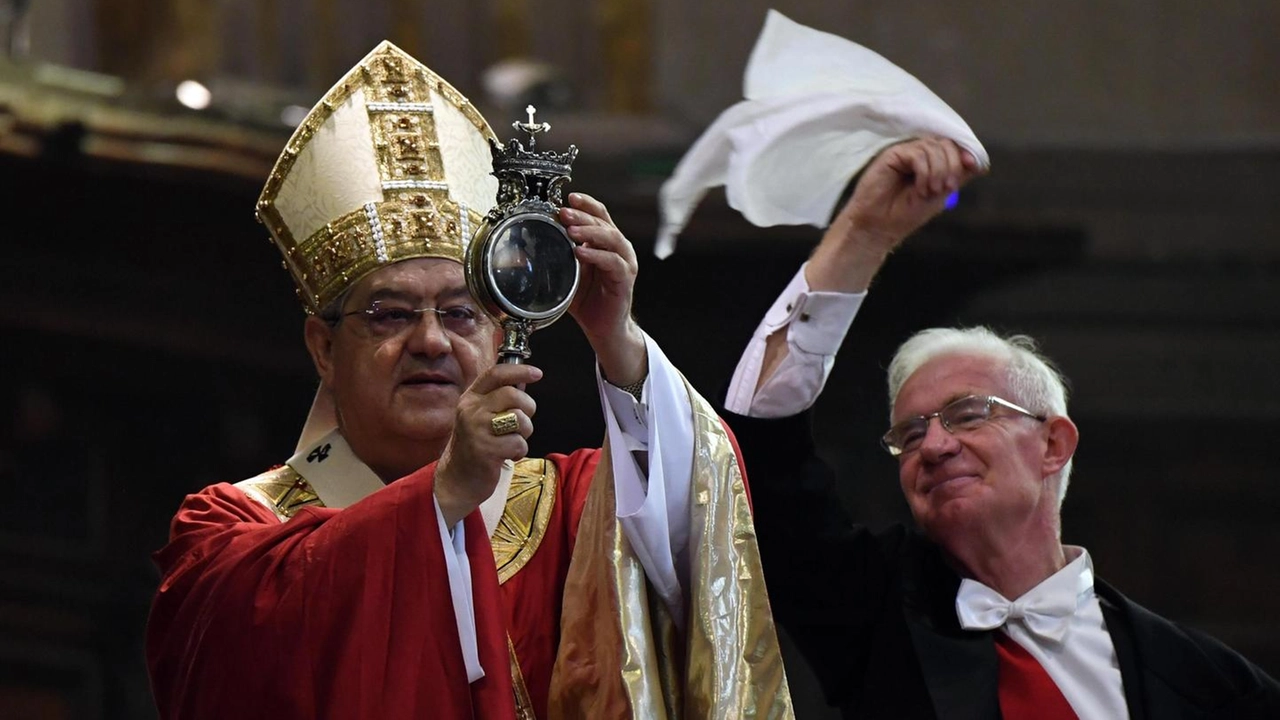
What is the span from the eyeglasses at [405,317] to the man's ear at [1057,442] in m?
1.14

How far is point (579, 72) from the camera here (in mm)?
6738

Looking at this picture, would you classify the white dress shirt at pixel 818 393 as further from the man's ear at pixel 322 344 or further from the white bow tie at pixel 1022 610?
the man's ear at pixel 322 344

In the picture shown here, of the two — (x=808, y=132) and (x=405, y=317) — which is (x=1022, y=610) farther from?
(x=405, y=317)

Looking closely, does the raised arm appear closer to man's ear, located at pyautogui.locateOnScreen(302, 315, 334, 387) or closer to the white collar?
the white collar

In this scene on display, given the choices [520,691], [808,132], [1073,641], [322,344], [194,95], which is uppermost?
[194,95]

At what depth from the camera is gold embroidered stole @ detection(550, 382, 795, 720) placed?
2734 millimetres

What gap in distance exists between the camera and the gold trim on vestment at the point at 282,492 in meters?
3.06

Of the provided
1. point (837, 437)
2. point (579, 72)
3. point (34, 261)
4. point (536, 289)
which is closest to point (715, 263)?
point (837, 437)

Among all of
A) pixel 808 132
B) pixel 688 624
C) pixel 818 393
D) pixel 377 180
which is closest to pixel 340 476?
pixel 377 180

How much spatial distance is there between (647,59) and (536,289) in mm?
4436

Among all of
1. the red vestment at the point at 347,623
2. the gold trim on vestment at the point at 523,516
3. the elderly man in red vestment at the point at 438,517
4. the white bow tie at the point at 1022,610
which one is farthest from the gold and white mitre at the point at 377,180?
the white bow tie at the point at 1022,610

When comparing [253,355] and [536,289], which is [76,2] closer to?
[253,355]

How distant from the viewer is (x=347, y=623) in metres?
2.61

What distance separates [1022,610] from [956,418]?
344 mm
